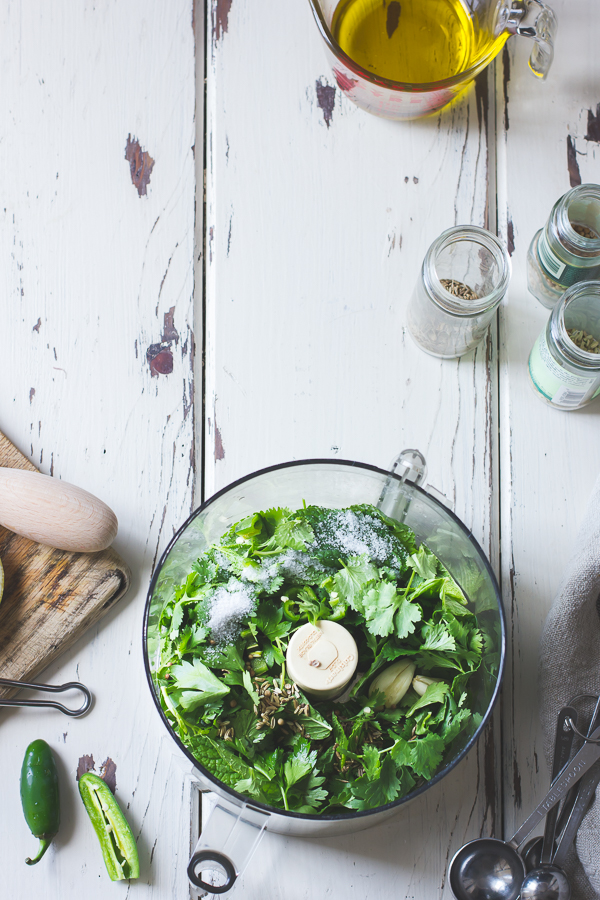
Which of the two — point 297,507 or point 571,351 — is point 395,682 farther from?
point 571,351

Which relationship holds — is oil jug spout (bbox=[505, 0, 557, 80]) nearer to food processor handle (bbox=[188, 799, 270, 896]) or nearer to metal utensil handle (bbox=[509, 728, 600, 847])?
metal utensil handle (bbox=[509, 728, 600, 847])

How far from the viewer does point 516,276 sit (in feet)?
3.43

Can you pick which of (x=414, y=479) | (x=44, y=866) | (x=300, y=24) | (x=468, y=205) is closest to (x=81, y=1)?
(x=300, y=24)

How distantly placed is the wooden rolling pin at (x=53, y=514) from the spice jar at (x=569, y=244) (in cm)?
66

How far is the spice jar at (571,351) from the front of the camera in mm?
909

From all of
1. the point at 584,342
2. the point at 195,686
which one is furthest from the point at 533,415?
the point at 195,686

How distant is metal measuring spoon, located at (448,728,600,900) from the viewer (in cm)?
82

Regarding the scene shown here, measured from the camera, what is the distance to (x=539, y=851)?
33.3 inches

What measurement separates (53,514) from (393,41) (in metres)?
0.79

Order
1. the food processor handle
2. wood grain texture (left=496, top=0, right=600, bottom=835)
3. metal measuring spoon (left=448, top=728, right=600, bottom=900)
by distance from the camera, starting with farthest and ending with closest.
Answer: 1. wood grain texture (left=496, top=0, right=600, bottom=835)
2. metal measuring spoon (left=448, top=728, right=600, bottom=900)
3. the food processor handle

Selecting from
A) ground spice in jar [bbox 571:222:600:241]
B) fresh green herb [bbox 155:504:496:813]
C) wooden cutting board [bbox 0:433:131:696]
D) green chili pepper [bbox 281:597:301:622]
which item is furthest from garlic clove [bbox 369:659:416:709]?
ground spice in jar [bbox 571:222:600:241]

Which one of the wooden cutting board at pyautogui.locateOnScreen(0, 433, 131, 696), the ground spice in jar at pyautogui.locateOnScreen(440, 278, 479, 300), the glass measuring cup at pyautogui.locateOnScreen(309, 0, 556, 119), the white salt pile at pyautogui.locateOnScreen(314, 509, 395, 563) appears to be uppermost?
the glass measuring cup at pyautogui.locateOnScreen(309, 0, 556, 119)

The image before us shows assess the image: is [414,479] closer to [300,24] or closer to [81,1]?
[300,24]

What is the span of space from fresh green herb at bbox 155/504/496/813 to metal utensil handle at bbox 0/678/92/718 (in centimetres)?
17
